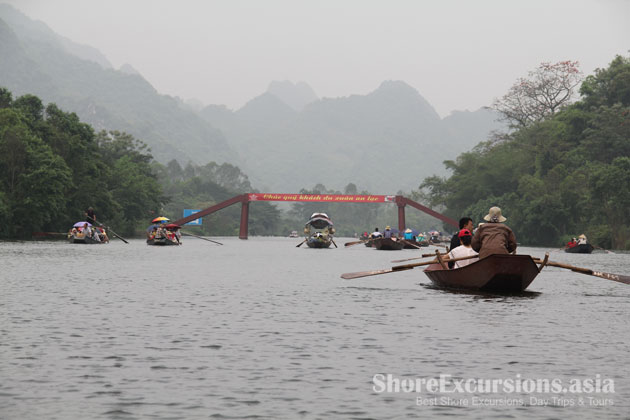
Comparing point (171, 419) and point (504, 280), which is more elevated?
point (504, 280)

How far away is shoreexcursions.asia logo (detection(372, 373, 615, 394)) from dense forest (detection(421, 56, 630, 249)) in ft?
178

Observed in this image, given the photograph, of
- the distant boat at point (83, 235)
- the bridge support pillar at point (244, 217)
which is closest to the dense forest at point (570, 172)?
the bridge support pillar at point (244, 217)

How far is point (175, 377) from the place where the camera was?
744 cm

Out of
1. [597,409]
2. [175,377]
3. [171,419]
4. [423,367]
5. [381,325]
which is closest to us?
[171,419]

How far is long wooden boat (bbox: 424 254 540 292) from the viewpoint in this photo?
1595 cm

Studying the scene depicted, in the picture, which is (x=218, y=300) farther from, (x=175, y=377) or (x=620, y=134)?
(x=620, y=134)

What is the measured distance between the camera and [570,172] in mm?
75375

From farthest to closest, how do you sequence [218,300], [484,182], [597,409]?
1. [484,182]
2. [218,300]
3. [597,409]

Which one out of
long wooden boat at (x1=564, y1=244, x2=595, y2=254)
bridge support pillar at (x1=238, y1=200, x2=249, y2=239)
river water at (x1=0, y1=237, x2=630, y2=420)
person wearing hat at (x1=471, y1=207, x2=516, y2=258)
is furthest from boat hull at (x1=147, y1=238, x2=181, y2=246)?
person wearing hat at (x1=471, y1=207, x2=516, y2=258)

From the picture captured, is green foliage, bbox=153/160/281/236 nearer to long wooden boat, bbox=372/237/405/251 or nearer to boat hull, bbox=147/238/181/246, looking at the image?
boat hull, bbox=147/238/181/246

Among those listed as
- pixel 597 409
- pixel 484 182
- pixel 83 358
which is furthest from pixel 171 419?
pixel 484 182

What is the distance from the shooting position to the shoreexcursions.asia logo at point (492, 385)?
6.96 m

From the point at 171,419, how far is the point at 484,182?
8942 cm

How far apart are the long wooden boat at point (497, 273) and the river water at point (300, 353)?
1.22 ft
